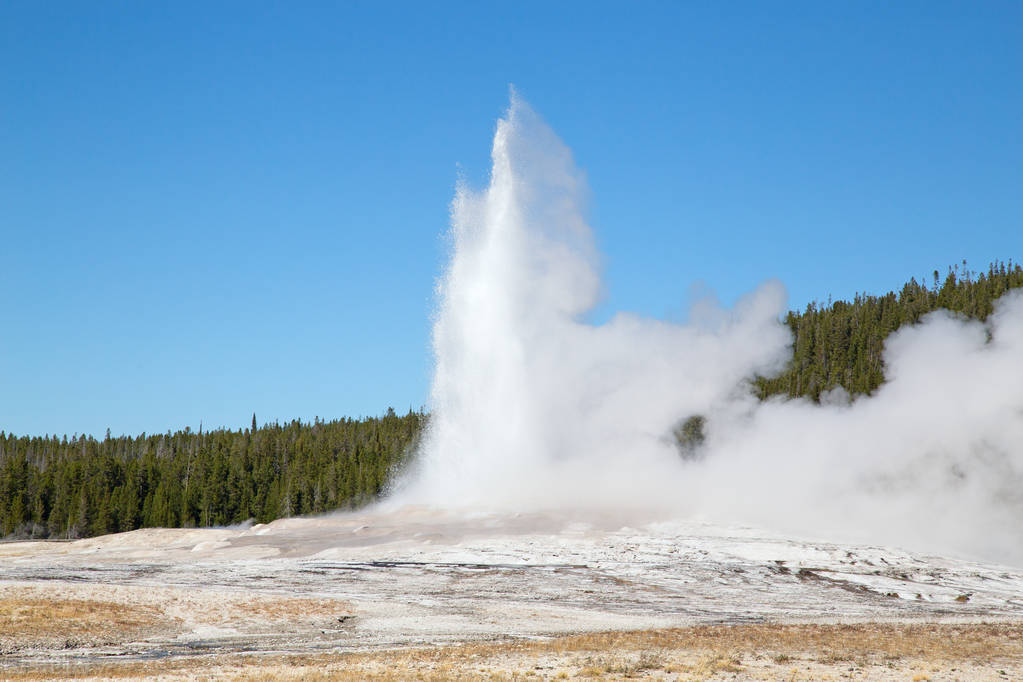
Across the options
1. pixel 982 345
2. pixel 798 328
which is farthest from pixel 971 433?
pixel 798 328

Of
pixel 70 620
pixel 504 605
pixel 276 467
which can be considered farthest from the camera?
pixel 276 467

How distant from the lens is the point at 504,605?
37000 mm

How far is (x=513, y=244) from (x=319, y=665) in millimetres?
55365

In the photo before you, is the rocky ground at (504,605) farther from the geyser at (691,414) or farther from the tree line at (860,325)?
the tree line at (860,325)

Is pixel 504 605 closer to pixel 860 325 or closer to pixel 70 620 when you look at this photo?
pixel 70 620

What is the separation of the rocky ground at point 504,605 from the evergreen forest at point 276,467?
4394 centimetres

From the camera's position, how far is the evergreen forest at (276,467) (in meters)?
102

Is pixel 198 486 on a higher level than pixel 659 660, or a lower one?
higher

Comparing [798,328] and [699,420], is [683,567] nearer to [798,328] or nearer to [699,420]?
[699,420]

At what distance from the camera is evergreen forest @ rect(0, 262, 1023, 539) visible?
10162cm

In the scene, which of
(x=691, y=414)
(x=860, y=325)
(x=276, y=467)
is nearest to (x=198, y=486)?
(x=276, y=467)

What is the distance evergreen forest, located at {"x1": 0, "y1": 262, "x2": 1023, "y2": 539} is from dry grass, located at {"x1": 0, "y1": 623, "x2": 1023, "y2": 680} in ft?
205

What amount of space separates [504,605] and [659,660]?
13.3 metres

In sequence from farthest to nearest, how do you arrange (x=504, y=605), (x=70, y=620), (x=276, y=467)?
(x=276, y=467) < (x=504, y=605) < (x=70, y=620)
